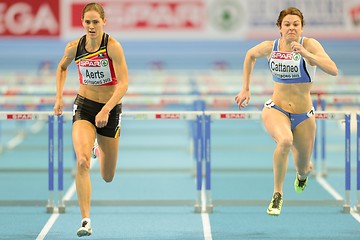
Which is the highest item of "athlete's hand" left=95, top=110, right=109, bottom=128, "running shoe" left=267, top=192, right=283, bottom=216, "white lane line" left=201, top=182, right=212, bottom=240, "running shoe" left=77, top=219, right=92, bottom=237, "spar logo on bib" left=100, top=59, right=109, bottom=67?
"spar logo on bib" left=100, top=59, right=109, bottom=67

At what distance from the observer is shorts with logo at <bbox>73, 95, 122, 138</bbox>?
772 cm

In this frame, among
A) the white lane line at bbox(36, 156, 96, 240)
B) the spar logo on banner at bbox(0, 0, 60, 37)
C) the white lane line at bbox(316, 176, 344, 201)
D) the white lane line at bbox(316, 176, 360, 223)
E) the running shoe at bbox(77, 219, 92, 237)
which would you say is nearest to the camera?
the running shoe at bbox(77, 219, 92, 237)

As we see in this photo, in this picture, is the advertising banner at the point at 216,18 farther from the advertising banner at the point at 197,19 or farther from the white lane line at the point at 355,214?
the white lane line at the point at 355,214

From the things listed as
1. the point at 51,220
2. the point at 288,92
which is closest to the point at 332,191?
the point at 288,92

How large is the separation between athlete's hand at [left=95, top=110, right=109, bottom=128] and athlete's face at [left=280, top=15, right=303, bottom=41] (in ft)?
5.34

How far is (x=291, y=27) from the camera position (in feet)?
25.2

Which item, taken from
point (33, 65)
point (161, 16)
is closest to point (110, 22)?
point (161, 16)

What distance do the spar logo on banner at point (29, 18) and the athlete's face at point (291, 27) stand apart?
30.1 ft

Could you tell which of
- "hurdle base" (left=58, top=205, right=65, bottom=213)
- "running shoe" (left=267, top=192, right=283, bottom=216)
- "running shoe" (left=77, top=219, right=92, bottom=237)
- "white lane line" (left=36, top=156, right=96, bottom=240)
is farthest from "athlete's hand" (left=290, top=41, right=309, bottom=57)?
"hurdle base" (left=58, top=205, right=65, bottom=213)

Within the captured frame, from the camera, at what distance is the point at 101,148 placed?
8.01 metres

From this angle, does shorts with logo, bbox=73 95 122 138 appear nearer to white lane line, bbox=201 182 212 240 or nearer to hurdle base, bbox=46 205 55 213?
white lane line, bbox=201 182 212 240

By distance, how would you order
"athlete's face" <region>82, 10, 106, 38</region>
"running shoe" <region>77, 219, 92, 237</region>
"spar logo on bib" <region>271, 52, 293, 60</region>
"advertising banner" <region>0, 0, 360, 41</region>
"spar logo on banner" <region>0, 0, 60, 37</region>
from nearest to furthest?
"running shoe" <region>77, 219, 92, 237</region>, "athlete's face" <region>82, 10, 106, 38</region>, "spar logo on bib" <region>271, 52, 293, 60</region>, "spar logo on banner" <region>0, 0, 60, 37</region>, "advertising banner" <region>0, 0, 360, 41</region>

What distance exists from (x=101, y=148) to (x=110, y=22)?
29.1 feet

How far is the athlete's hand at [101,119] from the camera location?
738 centimetres
